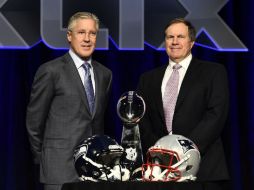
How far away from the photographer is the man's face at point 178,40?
3.34m

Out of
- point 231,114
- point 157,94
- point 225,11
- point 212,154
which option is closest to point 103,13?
point 225,11

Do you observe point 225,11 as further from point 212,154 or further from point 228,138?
point 212,154

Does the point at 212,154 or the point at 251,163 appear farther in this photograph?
the point at 251,163

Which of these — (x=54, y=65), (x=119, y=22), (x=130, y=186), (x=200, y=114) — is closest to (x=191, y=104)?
(x=200, y=114)

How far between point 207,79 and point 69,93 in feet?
2.41

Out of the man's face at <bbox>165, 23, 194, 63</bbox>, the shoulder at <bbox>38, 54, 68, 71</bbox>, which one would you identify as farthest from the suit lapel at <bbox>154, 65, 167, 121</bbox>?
the shoulder at <bbox>38, 54, 68, 71</bbox>

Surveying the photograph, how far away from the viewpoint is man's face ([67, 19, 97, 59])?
332cm

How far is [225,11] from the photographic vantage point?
15.8 feet

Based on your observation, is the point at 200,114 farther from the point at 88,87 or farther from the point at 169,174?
the point at 169,174

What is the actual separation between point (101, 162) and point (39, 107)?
816mm

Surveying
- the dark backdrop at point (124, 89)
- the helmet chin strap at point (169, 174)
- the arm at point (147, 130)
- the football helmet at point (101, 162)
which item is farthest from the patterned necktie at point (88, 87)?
the dark backdrop at point (124, 89)

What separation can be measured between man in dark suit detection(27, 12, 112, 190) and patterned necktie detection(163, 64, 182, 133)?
0.36 metres

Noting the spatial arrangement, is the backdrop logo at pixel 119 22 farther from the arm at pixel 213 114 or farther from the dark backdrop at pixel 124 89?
the arm at pixel 213 114

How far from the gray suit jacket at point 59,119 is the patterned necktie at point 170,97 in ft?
1.19
